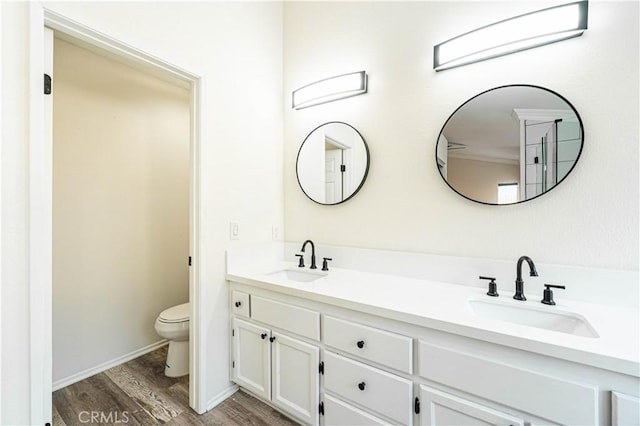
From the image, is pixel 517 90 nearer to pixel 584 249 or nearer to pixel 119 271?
pixel 584 249

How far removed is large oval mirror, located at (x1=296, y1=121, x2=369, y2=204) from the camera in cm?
196

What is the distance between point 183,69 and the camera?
1619mm

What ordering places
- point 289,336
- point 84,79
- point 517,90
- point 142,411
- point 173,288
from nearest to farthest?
point 517,90 < point 289,336 < point 142,411 < point 84,79 < point 173,288

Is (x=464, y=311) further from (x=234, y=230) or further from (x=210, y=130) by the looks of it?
(x=210, y=130)

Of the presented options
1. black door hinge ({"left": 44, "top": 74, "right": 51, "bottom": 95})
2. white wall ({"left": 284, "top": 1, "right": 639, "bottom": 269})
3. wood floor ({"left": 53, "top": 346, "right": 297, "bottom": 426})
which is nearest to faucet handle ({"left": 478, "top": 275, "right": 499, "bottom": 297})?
white wall ({"left": 284, "top": 1, "right": 639, "bottom": 269})

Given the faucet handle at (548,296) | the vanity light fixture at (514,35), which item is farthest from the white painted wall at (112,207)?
the faucet handle at (548,296)

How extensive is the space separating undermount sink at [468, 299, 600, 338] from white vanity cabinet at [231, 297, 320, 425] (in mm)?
825

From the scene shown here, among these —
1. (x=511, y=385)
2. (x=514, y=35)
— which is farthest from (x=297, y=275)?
(x=514, y=35)

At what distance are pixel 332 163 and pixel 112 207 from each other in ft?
5.93

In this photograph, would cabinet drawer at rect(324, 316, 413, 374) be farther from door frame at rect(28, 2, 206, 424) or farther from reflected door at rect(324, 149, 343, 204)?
door frame at rect(28, 2, 206, 424)

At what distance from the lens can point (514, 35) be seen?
1.40m

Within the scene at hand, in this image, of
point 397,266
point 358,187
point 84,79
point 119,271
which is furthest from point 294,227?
point 84,79

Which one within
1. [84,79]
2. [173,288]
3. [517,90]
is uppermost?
[84,79]

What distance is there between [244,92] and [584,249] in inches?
85.0
